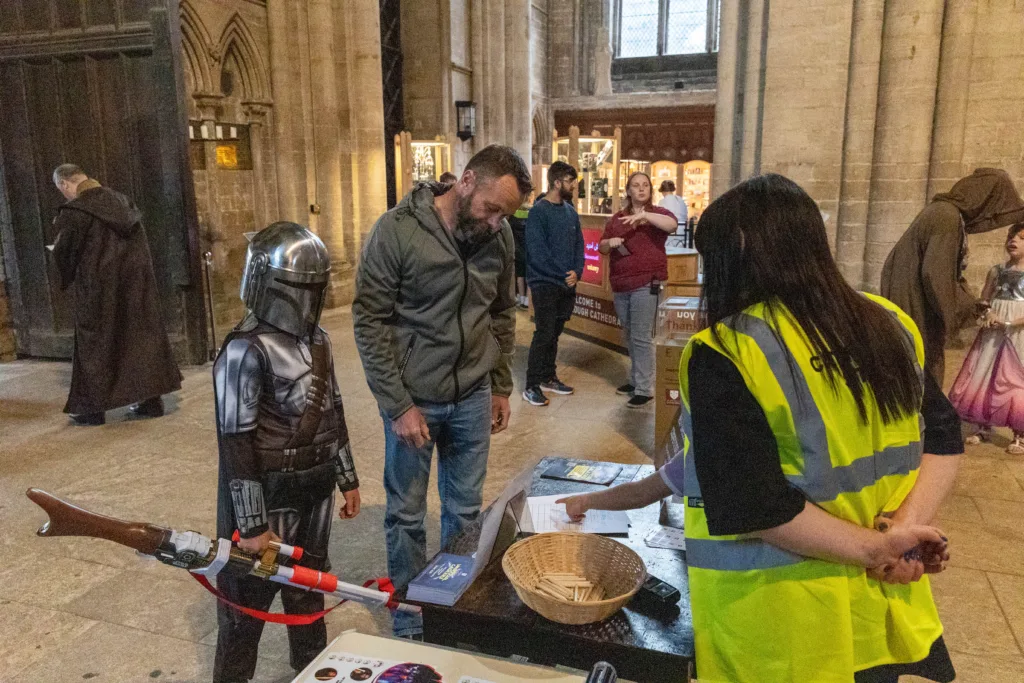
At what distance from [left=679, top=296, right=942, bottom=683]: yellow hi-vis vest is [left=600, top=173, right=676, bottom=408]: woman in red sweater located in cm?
465

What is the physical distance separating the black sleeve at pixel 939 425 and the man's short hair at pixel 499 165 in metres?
1.48

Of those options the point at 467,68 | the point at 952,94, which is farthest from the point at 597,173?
the point at 467,68

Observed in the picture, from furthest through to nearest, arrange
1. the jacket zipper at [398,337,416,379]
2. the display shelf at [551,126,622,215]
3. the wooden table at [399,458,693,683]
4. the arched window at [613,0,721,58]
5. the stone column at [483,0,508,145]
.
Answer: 1. the arched window at [613,0,721,58]
2. the stone column at [483,0,508,145]
3. the display shelf at [551,126,622,215]
4. the jacket zipper at [398,337,416,379]
5. the wooden table at [399,458,693,683]

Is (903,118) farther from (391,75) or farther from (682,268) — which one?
(391,75)

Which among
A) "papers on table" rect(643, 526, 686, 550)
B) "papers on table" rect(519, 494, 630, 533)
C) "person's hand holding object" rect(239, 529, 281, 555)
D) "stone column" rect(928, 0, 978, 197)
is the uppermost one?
"stone column" rect(928, 0, 978, 197)

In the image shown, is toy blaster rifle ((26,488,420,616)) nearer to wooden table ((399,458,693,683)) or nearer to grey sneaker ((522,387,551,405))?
wooden table ((399,458,693,683))

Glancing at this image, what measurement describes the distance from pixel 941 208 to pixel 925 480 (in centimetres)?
352

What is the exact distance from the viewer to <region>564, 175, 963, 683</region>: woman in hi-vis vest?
145 centimetres

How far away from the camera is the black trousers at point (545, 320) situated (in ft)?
21.2

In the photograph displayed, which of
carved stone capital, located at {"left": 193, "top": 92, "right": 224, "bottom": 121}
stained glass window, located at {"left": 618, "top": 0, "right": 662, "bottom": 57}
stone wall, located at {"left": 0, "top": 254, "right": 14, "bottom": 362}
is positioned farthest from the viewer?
stained glass window, located at {"left": 618, "top": 0, "right": 662, "bottom": 57}

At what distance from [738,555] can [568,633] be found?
53 centimetres

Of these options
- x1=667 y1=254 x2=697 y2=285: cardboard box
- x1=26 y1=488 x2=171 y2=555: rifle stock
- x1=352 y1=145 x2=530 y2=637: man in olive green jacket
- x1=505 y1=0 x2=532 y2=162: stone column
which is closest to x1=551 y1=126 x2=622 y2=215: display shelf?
x1=667 y1=254 x2=697 y2=285: cardboard box

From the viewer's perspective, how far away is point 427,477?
3.02 meters

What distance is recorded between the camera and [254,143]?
10.2 meters
